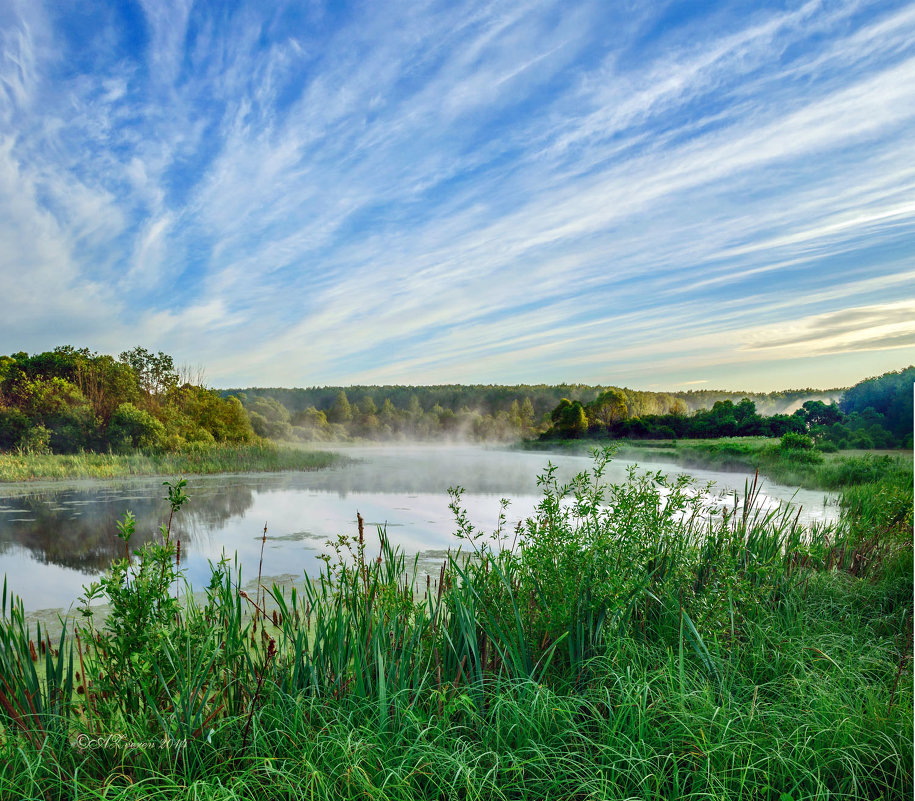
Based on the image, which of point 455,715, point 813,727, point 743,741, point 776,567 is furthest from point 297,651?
point 776,567

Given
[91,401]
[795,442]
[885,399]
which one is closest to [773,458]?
[795,442]

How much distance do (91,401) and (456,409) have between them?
8268mm

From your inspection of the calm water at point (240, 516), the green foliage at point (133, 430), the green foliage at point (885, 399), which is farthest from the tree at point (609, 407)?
the green foliage at point (133, 430)

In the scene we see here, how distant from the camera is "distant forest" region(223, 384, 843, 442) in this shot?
14094mm

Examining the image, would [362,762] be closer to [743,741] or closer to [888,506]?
[743,741]

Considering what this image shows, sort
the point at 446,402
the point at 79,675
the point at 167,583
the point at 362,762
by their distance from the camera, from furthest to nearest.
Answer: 1. the point at 446,402
2. the point at 79,675
3. the point at 167,583
4. the point at 362,762

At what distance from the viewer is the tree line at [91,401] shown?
10.6 meters

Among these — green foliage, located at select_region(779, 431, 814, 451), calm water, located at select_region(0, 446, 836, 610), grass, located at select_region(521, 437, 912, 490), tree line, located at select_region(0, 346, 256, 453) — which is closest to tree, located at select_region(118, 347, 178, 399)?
tree line, located at select_region(0, 346, 256, 453)

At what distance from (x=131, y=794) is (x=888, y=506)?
7680mm

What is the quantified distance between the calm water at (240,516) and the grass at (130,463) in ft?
0.86

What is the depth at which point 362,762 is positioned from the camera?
81.3 inches

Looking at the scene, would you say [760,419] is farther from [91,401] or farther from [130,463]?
[91,401]

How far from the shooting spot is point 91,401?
10.7 metres

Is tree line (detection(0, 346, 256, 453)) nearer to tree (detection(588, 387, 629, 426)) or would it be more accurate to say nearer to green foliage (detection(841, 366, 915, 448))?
tree (detection(588, 387, 629, 426))
